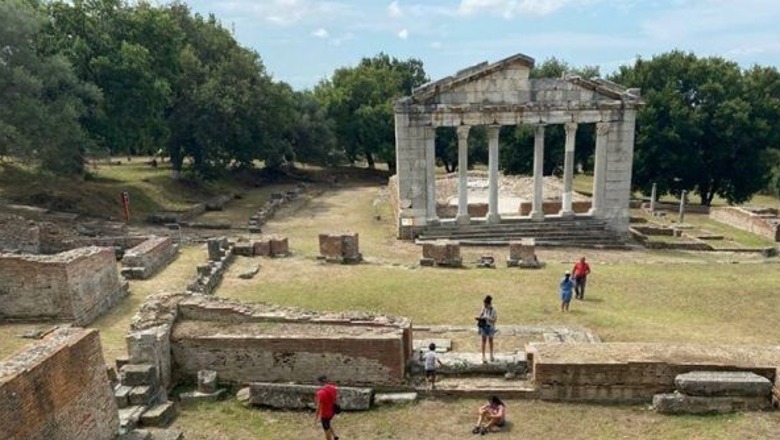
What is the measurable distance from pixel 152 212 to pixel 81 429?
2708 cm

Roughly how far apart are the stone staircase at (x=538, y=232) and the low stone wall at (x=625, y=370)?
16799 mm

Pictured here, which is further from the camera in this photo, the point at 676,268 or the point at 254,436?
the point at 676,268

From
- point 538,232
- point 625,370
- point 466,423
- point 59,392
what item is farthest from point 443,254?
point 59,392

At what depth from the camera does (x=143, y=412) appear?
41.0 ft

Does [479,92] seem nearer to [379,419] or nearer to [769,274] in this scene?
[769,274]

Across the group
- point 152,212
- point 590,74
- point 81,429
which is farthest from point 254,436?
point 590,74

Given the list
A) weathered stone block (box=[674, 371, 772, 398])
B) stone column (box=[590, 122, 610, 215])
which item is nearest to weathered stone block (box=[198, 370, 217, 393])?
weathered stone block (box=[674, 371, 772, 398])

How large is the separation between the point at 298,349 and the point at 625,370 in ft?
20.9

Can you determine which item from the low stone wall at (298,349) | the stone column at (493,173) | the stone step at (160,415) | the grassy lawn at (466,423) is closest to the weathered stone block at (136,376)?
the stone step at (160,415)

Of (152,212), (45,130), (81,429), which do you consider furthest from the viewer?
(152,212)

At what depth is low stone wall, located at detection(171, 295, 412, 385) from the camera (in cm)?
1377

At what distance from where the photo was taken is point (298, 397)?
43.3 ft

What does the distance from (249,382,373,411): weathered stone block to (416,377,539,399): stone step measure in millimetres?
1259

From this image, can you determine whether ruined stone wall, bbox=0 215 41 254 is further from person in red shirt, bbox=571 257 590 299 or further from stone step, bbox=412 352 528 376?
person in red shirt, bbox=571 257 590 299
